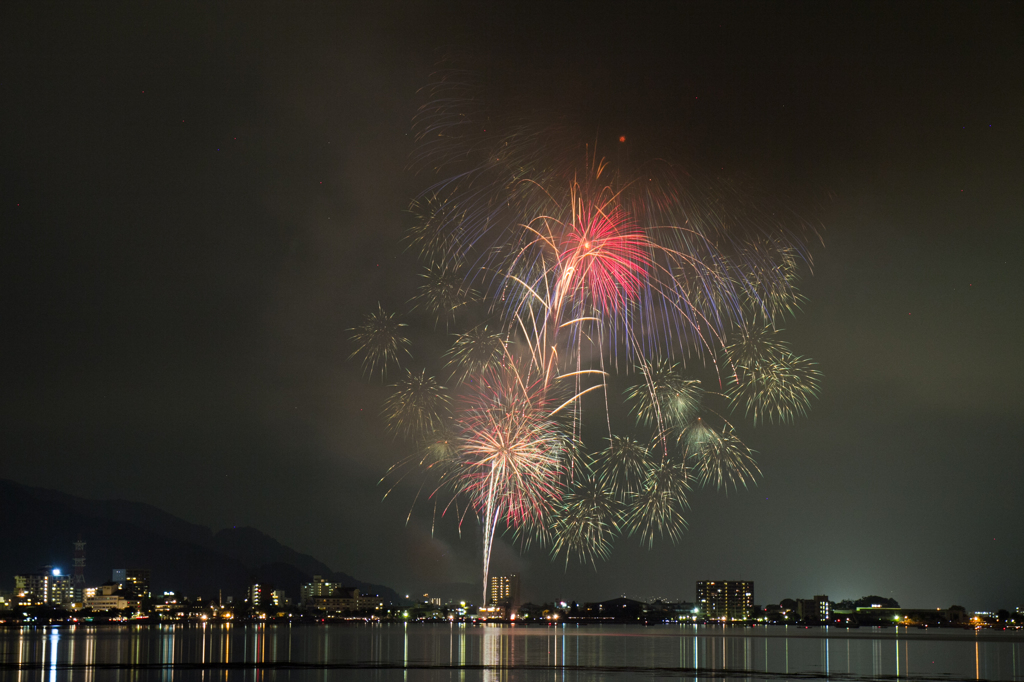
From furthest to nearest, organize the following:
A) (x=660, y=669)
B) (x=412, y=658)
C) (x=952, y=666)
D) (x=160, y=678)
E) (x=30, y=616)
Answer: (x=30, y=616), (x=412, y=658), (x=952, y=666), (x=660, y=669), (x=160, y=678)

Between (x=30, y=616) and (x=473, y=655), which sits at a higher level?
(x=473, y=655)

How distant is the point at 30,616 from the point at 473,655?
558 feet

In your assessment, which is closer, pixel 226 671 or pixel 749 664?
pixel 226 671

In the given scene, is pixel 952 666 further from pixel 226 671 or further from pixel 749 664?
pixel 226 671

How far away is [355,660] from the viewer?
196 ft

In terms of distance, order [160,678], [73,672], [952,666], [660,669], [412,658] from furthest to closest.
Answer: [412,658], [952,666], [660,669], [73,672], [160,678]

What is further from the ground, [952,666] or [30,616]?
[952,666]

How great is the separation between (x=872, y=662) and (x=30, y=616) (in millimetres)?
190187

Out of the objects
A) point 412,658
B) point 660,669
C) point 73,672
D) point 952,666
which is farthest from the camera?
point 412,658

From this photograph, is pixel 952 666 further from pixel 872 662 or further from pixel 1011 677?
pixel 1011 677

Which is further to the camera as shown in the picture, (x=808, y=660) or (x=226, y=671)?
(x=808, y=660)

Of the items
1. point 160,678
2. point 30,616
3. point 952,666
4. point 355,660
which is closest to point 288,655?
point 355,660

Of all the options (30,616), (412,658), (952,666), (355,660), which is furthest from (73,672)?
(30,616)

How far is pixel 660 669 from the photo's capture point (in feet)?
166
